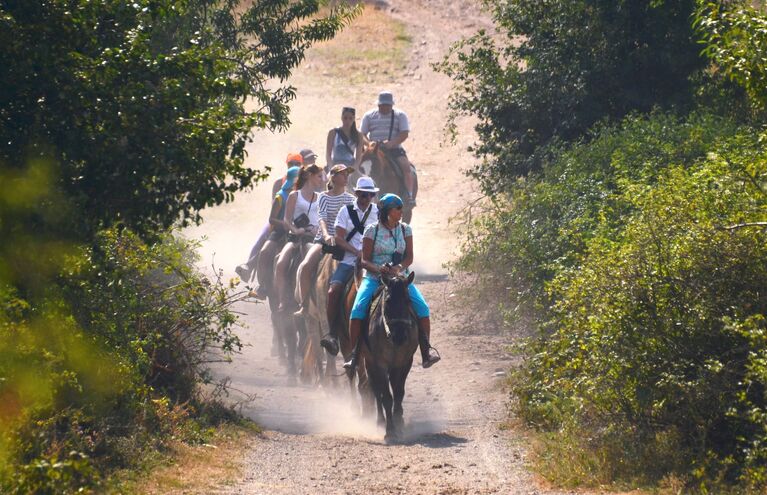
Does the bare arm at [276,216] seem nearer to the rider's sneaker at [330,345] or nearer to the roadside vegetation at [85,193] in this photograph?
the rider's sneaker at [330,345]

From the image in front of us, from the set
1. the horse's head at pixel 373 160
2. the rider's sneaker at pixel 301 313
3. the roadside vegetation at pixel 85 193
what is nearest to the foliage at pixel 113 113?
the roadside vegetation at pixel 85 193

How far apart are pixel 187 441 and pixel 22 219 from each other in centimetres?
312

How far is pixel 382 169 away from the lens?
1939 centimetres

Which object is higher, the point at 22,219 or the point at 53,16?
the point at 53,16

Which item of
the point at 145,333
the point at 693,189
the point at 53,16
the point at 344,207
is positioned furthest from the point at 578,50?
the point at 53,16

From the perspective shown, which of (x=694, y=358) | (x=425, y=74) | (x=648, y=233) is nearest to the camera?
(x=694, y=358)

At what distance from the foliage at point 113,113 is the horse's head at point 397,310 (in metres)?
2.80

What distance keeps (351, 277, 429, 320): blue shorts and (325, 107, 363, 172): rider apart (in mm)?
7372

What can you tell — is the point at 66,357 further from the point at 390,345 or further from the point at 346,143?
the point at 346,143

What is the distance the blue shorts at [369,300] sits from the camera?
38.3 feet

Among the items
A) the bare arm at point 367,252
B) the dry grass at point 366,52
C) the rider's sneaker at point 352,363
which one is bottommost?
the rider's sneaker at point 352,363

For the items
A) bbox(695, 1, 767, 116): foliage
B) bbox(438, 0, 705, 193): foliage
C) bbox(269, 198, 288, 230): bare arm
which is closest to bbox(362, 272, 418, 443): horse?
bbox(695, 1, 767, 116): foliage

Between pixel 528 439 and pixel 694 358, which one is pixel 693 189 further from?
pixel 528 439

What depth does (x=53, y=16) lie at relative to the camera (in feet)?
26.7
